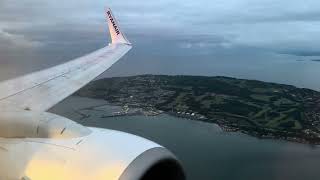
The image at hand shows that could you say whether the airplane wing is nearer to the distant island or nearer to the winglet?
the winglet

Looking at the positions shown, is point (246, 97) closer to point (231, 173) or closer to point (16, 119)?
point (231, 173)

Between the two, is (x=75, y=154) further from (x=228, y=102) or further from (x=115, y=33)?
(x=228, y=102)

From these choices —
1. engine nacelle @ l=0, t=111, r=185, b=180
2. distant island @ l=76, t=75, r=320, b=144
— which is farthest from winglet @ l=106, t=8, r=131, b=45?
distant island @ l=76, t=75, r=320, b=144

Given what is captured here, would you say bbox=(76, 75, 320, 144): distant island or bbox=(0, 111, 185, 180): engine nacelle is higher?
bbox=(0, 111, 185, 180): engine nacelle

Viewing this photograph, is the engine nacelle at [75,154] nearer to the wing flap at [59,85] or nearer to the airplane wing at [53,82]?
the airplane wing at [53,82]

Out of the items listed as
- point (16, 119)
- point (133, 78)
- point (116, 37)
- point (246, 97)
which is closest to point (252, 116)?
point (246, 97)

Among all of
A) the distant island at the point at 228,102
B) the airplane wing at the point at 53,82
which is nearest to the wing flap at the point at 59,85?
the airplane wing at the point at 53,82

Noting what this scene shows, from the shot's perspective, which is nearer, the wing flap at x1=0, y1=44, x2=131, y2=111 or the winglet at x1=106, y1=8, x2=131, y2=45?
the wing flap at x1=0, y1=44, x2=131, y2=111
